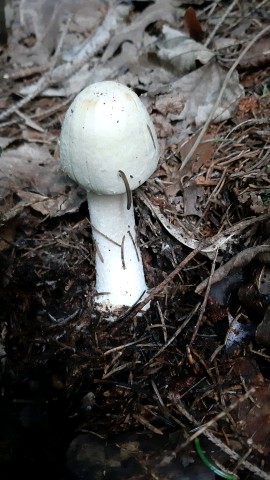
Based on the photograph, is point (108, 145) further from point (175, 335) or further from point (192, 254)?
point (175, 335)

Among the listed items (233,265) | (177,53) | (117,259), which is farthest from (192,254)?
(177,53)

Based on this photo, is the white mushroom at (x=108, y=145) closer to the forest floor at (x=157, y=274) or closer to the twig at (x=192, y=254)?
the twig at (x=192, y=254)

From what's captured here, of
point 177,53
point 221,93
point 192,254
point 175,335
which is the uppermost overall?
point 177,53

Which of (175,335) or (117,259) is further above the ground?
(117,259)

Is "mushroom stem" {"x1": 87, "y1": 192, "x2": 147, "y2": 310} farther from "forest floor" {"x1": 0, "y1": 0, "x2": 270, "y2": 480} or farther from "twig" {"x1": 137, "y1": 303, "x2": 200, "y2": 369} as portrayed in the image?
"twig" {"x1": 137, "y1": 303, "x2": 200, "y2": 369}

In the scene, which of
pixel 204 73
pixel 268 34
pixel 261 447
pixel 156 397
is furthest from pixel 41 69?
pixel 261 447

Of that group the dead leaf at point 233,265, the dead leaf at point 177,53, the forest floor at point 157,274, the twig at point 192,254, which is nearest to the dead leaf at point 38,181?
the forest floor at point 157,274
